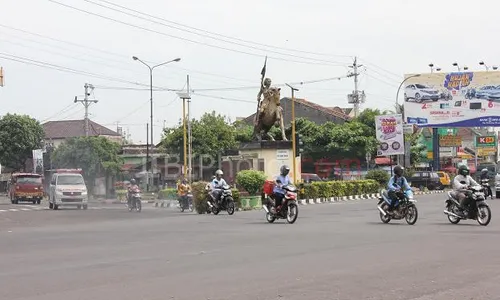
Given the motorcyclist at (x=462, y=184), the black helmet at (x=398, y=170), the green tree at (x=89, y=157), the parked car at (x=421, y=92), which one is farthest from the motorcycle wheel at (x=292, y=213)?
the green tree at (x=89, y=157)

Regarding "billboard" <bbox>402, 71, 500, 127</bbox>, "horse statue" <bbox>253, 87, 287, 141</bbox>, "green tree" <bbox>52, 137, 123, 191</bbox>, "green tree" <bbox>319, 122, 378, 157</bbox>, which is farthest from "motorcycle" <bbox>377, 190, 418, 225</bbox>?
"green tree" <bbox>52, 137, 123, 191</bbox>

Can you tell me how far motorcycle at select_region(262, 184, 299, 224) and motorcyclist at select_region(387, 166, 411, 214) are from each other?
8.73 ft

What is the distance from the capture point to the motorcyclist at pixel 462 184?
17.6m

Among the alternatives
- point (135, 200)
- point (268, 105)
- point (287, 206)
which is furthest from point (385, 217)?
point (135, 200)

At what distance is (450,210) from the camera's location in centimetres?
1836

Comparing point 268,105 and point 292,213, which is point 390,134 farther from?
point 292,213

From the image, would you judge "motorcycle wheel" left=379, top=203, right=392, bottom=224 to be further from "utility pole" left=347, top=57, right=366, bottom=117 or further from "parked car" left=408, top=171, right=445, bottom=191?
"utility pole" left=347, top=57, right=366, bottom=117

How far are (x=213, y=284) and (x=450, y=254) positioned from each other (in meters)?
4.63

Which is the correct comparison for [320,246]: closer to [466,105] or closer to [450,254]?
[450,254]

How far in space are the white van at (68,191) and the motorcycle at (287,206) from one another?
1734cm

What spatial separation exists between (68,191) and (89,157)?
88.3 ft

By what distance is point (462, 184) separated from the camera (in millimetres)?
17797

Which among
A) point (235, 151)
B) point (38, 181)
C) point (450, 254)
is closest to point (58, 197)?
point (235, 151)

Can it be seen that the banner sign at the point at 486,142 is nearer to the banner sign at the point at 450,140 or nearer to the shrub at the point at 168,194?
the banner sign at the point at 450,140
